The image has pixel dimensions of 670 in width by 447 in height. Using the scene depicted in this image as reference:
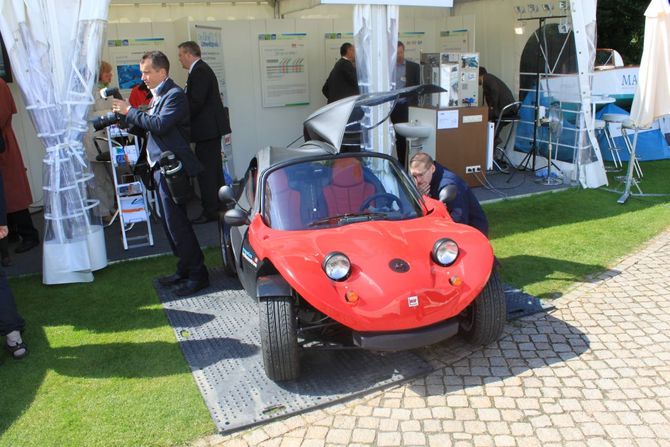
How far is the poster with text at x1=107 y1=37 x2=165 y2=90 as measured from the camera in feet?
30.3

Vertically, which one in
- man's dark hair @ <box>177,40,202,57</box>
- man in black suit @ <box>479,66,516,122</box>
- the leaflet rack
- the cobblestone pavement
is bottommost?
the cobblestone pavement

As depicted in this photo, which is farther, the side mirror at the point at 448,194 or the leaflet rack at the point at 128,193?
the leaflet rack at the point at 128,193

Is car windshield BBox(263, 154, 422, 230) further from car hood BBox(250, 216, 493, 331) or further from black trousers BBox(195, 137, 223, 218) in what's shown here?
black trousers BBox(195, 137, 223, 218)

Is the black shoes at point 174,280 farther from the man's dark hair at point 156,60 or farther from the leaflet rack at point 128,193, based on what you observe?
the man's dark hair at point 156,60

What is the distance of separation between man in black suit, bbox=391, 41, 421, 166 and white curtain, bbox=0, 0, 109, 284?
449 centimetres

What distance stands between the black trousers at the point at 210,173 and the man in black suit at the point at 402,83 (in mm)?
2737

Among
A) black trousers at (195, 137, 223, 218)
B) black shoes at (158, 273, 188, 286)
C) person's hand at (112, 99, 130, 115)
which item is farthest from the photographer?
black trousers at (195, 137, 223, 218)

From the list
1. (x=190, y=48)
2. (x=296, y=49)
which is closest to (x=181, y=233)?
(x=190, y=48)

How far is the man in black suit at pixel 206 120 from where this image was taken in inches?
273

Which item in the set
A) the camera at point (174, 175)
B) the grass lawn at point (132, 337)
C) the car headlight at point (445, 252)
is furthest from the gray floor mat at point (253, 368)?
the camera at point (174, 175)

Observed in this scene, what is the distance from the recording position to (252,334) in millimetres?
4559

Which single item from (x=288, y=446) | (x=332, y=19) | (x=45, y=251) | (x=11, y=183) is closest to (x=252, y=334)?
(x=288, y=446)

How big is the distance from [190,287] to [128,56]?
541 cm

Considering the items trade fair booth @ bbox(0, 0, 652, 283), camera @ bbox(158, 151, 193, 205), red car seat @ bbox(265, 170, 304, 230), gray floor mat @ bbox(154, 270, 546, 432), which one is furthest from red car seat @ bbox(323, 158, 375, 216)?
trade fair booth @ bbox(0, 0, 652, 283)
